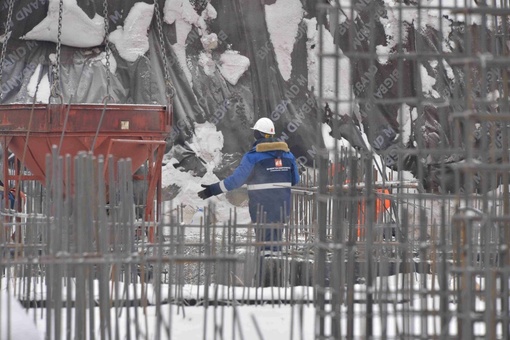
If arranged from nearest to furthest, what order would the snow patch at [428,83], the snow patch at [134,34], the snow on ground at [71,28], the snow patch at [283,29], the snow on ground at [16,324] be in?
1. the snow on ground at [16,324]
2. the snow on ground at [71,28]
3. the snow patch at [134,34]
4. the snow patch at [283,29]
5. the snow patch at [428,83]

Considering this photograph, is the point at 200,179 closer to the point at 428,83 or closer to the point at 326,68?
the point at 326,68

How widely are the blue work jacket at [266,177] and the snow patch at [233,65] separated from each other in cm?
554

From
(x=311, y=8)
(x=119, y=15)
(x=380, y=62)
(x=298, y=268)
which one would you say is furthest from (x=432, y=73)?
(x=298, y=268)

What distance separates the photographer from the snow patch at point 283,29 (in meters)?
16.3

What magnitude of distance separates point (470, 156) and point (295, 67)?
12.4 m

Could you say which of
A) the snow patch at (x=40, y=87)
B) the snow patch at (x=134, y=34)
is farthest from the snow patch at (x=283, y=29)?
the snow patch at (x=40, y=87)

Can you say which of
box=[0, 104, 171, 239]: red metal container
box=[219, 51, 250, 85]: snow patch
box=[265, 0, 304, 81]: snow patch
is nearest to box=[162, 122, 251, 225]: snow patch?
box=[219, 51, 250, 85]: snow patch

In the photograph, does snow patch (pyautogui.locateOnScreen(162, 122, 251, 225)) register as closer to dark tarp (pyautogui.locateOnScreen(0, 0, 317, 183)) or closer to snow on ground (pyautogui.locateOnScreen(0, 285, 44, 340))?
dark tarp (pyautogui.locateOnScreen(0, 0, 317, 183))

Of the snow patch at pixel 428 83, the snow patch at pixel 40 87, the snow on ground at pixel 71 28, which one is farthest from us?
the snow patch at pixel 428 83

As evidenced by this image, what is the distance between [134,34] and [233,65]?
1657mm

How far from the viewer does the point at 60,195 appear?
4801 mm

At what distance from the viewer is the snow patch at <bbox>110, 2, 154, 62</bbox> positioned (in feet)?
51.4

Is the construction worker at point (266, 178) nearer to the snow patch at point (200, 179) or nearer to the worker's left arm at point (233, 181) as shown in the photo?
the worker's left arm at point (233, 181)

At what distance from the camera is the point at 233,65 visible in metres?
16.1
